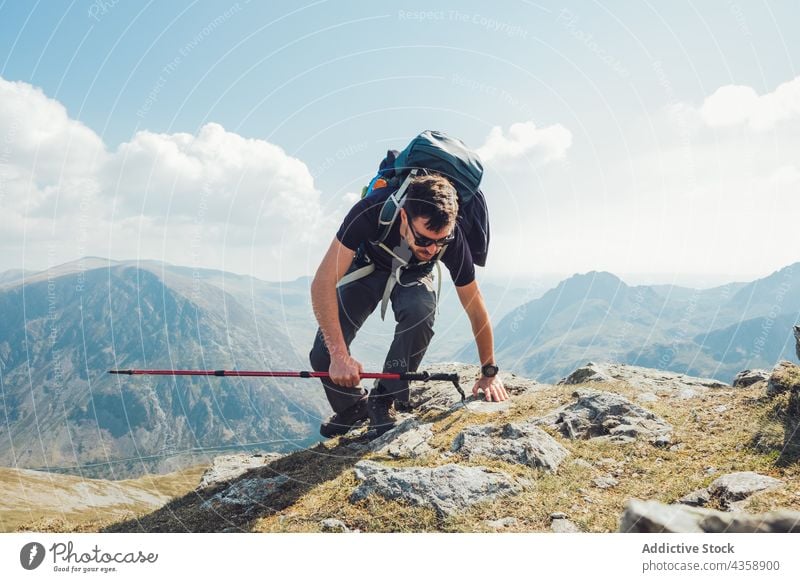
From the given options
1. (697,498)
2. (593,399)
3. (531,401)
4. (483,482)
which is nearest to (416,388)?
(531,401)

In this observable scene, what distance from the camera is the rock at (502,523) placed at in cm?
600

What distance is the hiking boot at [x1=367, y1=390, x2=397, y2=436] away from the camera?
1064cm

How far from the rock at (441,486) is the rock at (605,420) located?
3169 mm

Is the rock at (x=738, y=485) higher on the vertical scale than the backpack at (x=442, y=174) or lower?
lower

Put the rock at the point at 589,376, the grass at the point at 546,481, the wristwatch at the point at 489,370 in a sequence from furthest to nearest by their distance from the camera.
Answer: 1. the rock at the point at 589,376
2. the wristwatch at the point at 489,370
3. the grass at the point at 546,481

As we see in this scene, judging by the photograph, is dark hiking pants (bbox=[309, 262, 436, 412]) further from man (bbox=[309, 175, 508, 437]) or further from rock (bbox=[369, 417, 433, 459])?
rock (bbox=[369, 417, 433, 459])

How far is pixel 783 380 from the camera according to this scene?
9.77m

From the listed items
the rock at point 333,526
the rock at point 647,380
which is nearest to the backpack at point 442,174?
the rock at point 333,526

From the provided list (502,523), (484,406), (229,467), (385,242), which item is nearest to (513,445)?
(502,523)

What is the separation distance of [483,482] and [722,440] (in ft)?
16.0

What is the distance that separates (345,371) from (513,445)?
11.1ft

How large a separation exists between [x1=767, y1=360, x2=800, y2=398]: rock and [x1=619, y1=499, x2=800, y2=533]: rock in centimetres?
568

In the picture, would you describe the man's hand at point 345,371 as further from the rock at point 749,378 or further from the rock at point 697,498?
the rock at point 749,378
